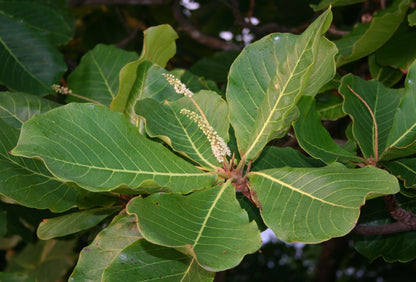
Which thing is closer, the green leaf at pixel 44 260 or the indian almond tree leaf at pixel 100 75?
the indian almond tree leaf at pixel 100 75

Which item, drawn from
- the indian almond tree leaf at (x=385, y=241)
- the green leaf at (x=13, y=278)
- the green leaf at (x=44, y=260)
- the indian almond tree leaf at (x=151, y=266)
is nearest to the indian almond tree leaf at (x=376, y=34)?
the indian almond tree leaf at (x=385, y=241)

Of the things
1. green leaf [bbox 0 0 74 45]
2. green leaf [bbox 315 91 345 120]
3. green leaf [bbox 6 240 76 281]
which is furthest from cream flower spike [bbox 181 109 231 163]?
green leaf [bbox 6 240 76 281]

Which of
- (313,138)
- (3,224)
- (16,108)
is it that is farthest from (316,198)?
(3,224)

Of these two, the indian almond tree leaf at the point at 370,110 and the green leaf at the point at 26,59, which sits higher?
the indian almond tree leaf at the point at 370,110

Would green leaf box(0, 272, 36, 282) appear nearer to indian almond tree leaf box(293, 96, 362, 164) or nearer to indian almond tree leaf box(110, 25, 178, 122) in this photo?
indian almond tree leaf box(110, 25, 178, 122)

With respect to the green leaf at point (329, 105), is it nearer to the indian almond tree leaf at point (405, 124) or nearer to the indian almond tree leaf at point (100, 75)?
the indian almond tree leaf at point (405, 124)

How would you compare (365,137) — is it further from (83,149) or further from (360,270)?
(360,270)

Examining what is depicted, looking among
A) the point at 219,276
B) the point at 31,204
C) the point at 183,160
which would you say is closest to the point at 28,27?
the point at 31,204
